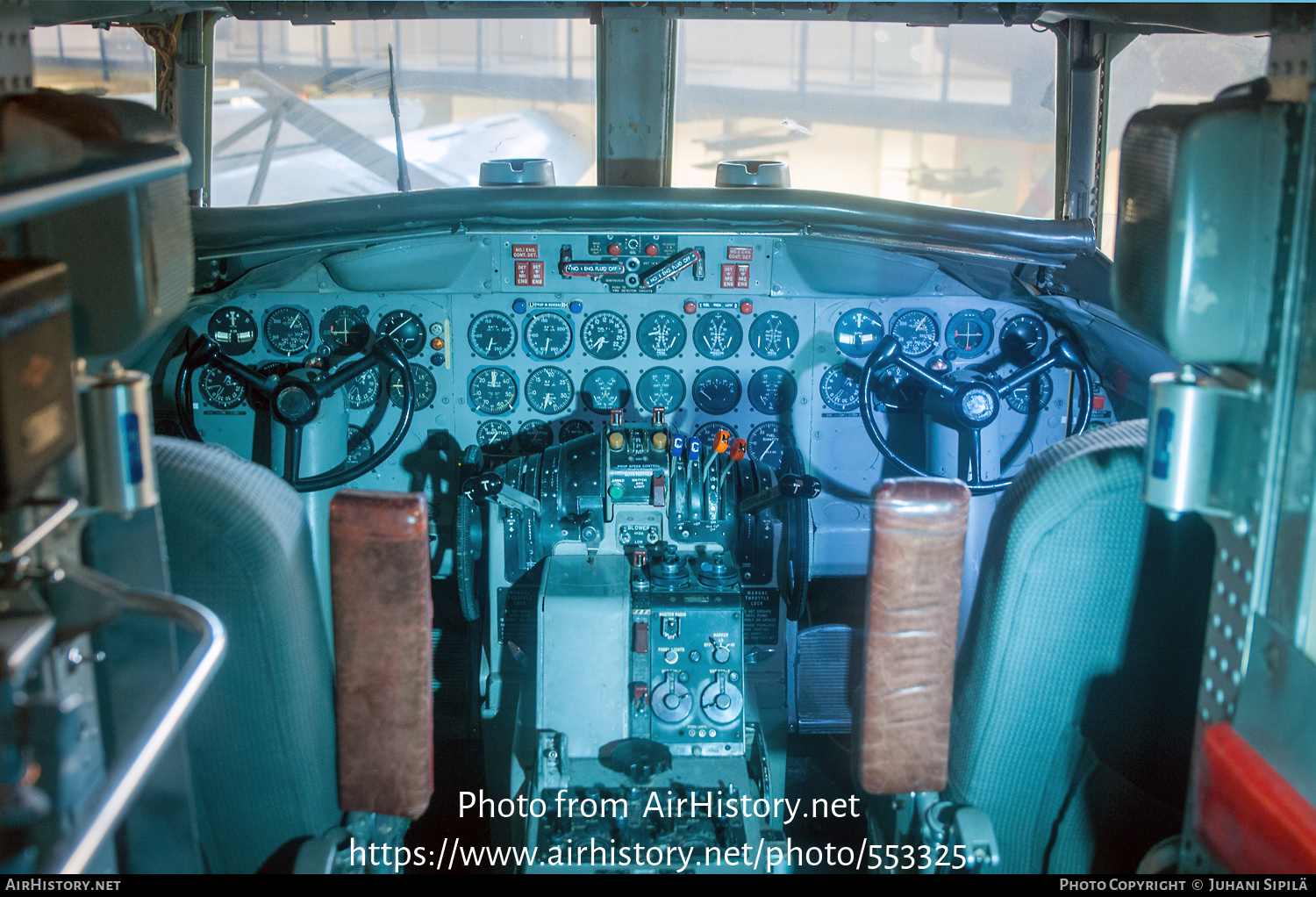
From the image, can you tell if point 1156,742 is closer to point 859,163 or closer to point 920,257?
point 920,257

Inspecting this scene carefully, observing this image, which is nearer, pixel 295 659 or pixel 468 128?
pixel 295 659

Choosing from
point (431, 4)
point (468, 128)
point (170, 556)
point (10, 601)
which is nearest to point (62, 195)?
point (10, 601)

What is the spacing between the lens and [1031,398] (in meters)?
3.78

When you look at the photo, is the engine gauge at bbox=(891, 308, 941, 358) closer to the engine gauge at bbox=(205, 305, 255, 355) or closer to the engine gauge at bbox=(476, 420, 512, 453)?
the engine gauge at bbox=(476, 420, 512, 453)

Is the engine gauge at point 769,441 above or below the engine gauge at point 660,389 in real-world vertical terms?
below

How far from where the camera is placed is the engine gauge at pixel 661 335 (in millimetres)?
3766

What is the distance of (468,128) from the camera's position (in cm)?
385

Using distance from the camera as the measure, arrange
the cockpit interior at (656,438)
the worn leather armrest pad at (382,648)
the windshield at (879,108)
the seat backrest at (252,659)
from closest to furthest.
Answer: the cockpit interior at (656,438) < the seat backrest at (252,659) < the worn leather armrest pad at (382,648) < the windshield at (879,108)

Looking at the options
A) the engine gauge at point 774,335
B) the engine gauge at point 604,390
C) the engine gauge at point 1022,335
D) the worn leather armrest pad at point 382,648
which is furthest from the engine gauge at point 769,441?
the worn leather armrest pad at point 382,648

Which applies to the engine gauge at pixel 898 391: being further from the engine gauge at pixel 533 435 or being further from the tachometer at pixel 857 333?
the engine gauge at pixel 533 435

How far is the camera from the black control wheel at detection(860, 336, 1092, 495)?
3.27m

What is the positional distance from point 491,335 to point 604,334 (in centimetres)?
41

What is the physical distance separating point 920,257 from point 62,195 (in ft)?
9.20

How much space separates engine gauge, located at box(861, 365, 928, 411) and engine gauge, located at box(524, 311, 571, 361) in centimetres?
114
